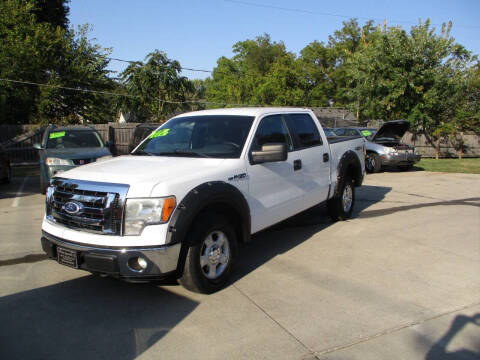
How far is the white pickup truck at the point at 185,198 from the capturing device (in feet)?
11.5

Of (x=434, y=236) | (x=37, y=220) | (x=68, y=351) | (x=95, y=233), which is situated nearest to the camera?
(x=68, y=351)

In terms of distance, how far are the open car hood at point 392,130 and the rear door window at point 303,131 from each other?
848 centimetres

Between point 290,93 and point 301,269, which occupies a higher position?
point 290,93

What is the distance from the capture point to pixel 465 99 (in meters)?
26.5

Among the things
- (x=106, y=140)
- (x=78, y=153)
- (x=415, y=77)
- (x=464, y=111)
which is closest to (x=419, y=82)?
(x=415, y=77)

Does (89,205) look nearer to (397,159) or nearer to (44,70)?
(397,159)

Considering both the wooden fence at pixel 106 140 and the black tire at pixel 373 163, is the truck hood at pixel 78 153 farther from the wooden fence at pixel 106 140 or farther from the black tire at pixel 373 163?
the black tire at pixel 373 163

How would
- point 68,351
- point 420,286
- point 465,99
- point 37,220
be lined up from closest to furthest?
point 68,351, point 420,286, point 37,220, point 465,99

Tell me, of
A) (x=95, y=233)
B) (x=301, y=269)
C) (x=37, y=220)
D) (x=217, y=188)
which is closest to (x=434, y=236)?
(x=301, y=269)

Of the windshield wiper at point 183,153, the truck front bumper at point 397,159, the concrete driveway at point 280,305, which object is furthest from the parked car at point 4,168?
the truck front bumper at point 397,159

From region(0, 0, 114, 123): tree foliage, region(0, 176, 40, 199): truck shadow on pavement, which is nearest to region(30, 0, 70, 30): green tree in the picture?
region(0, 0, 114, 123): tree foliage

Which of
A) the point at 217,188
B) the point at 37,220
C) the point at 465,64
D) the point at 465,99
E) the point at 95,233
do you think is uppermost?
the point at 465,64

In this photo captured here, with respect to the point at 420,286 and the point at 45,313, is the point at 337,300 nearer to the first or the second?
the point at 420,286

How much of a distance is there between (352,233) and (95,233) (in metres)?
4.20
